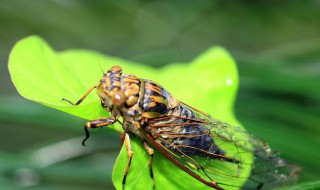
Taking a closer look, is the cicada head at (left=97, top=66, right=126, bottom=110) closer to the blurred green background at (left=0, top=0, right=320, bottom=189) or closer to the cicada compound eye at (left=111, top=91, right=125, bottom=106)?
the cicada compound eye at (left=111, top=91, right=125, bottom=106)

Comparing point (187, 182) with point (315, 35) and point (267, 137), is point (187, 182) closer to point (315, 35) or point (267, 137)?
point (267, 137)

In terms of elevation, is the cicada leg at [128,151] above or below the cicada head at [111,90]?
below

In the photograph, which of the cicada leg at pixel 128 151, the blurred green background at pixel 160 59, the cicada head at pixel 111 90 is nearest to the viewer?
the cicada leg at pixel 128 151

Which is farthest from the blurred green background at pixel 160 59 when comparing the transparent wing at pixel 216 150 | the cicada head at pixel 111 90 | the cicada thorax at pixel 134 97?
the cicada head at pixel 111 90

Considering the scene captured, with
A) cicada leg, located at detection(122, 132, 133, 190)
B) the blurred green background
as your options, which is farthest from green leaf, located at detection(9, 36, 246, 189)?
the blurred green background

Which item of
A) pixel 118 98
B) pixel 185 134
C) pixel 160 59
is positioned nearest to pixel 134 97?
pixel 118 98

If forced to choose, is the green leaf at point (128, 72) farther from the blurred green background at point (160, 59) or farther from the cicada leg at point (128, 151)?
the blurred green background at point (160, 59)
